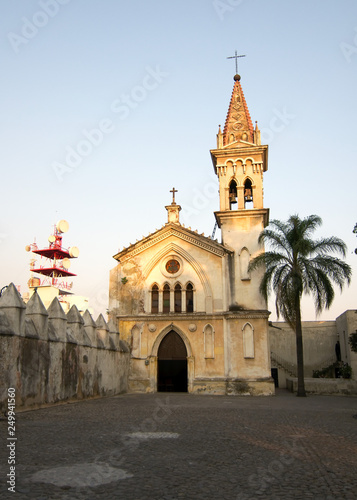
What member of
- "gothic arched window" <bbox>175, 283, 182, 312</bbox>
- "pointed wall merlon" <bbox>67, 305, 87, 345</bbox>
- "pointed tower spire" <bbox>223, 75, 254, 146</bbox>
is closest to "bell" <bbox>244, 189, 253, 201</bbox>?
"pointed tower spire" <bbox>223, 75, 254, 146</bbox>

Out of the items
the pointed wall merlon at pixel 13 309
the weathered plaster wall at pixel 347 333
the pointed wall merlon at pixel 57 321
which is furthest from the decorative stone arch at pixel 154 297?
the weathered plaster wall at pixel 347 333

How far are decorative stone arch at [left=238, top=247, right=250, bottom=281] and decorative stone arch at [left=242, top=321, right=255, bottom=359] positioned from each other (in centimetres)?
285

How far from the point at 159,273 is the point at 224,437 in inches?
767

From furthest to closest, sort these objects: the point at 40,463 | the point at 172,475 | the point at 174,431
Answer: the point at 174,431 → the point at 40,463 → the point at 172,475

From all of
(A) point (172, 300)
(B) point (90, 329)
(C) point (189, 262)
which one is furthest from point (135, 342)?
(B) point (90, 329)

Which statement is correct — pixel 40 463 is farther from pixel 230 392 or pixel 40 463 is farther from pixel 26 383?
pixel 230 392

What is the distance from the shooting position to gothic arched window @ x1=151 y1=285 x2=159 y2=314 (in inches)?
1117

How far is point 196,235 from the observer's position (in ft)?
93.7

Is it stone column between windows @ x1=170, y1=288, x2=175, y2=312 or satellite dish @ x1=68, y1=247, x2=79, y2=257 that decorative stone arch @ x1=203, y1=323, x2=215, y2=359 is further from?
satellite dish @ x1=68, y1=247, x2=79, y2=257

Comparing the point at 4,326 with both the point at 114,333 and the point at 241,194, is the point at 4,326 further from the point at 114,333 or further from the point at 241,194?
the point at 241,194

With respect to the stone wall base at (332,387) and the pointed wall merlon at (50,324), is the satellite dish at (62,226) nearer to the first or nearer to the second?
the pointed wall merlon at (50,324)

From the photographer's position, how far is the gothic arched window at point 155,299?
28359 millimetres

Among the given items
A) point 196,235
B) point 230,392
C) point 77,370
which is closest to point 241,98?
point 196,235

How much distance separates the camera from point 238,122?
104ft
